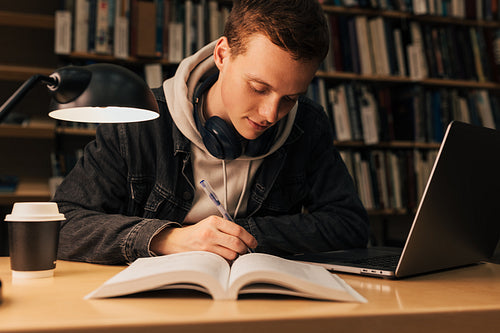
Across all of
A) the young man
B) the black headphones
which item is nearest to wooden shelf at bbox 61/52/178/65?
the young man

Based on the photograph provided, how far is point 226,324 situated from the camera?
0.46 metres

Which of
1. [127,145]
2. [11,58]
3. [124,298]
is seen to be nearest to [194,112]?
[127,145]

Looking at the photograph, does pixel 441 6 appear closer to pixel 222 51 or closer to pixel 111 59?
pixel 111 59

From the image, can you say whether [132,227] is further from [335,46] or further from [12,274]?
[335,46]

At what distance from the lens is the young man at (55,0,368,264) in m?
0.93

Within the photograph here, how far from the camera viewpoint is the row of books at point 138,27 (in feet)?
7.27

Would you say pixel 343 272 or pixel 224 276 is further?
pixel 343 272

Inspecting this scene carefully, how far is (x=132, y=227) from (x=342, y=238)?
1.75 feet

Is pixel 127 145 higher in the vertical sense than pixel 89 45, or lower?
lower

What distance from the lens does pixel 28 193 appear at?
219cm

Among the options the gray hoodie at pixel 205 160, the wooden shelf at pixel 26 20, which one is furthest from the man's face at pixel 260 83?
the wooden shelf at pixel 26 20

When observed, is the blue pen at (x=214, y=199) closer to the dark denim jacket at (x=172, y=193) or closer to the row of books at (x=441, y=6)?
the dark denim jacket at (x=172, y=193)

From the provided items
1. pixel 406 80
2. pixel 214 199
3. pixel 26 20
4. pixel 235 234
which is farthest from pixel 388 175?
pixel 26 20

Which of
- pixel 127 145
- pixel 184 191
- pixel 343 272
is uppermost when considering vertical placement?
pixel 127 145
